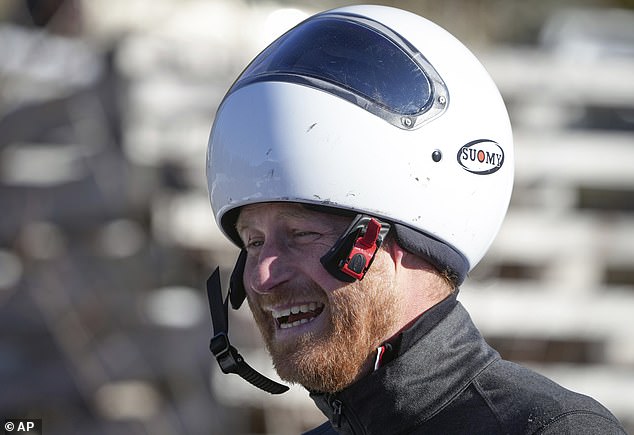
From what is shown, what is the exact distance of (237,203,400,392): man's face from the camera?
2.81 meters

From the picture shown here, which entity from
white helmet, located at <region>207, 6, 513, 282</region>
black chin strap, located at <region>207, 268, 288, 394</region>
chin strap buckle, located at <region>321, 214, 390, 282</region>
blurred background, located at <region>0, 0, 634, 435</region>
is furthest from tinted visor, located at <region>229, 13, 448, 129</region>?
blurred background, located at <region>0, 0, 634, 435</region>

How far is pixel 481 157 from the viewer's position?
117 inches

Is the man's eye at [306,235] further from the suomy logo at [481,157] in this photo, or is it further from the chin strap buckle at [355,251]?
the suomy logo at [481,157]

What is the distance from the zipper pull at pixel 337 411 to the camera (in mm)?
2869

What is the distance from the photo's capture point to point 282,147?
289 cm

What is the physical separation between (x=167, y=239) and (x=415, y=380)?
5.41 m

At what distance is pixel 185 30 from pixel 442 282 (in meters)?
6.67

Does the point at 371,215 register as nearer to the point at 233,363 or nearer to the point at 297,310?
the point at 297,310

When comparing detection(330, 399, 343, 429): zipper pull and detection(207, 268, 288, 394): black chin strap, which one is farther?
detection(207, 268, 288, 394): black chin strap

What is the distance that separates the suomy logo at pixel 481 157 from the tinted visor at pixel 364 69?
113mm

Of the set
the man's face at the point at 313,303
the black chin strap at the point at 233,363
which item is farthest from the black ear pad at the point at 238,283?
the man's face at the point at 313,303

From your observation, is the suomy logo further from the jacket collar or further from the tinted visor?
the jacket collar

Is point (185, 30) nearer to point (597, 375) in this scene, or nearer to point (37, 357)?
point (37, 357)

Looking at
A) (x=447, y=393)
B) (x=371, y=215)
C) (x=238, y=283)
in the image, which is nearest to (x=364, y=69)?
(x=371, y=215)
